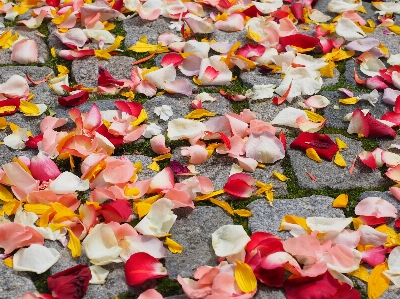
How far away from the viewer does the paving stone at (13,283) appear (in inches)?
89.6

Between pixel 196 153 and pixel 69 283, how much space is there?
2.90 feet

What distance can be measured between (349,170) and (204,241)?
0.79m

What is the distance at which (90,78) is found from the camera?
3430 mm

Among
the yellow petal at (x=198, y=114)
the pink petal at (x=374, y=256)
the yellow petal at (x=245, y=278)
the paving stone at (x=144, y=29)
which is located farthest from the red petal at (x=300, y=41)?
the yellow petal at (x=245, y=278)

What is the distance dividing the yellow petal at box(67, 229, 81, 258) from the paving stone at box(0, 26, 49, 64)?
1.39m

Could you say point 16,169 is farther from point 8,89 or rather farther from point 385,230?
point 385,230

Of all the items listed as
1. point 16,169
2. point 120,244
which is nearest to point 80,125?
point 16,169

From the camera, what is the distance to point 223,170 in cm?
288

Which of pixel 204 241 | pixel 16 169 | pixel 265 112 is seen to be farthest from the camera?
pixel 265 112

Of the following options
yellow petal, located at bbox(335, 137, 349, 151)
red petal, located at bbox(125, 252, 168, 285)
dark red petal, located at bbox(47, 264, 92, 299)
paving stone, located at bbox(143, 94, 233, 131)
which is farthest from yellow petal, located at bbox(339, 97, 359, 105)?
dark red petal, located at bbox(47, 264, 92, 299)

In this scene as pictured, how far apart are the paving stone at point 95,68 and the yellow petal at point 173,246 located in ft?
3.97

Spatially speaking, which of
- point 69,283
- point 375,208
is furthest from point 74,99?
point 375,208

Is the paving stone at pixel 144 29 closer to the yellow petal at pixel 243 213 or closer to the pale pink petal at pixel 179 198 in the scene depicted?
the pale pink petal at pixel 179 198

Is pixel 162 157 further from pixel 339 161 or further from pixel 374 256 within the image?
pixel 374 256
